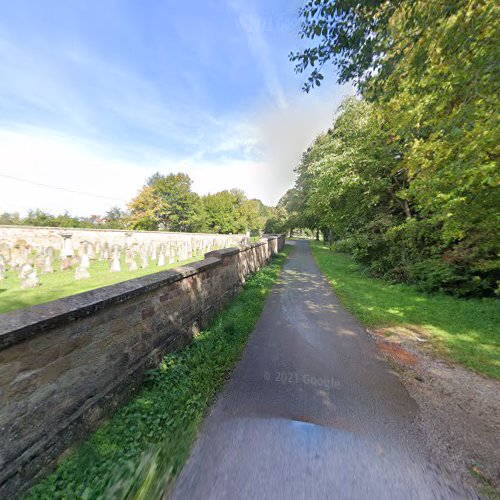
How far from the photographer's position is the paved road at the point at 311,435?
178 cm

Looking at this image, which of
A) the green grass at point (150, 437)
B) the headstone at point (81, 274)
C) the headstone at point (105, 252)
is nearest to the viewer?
the green grass at point (150, 437)

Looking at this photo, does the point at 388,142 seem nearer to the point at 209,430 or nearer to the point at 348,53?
the point at 348,53

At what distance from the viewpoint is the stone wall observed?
1.62m

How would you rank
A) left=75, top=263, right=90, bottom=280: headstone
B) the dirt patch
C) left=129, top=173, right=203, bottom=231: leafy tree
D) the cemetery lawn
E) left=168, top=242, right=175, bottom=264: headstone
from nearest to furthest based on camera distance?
the dirt patch < the cemetery lawn < left=75, top=263, right=90, bottom=280: headstone < left=168, top=242, right=175, bottom=264: headstone < left=129, top=173, right=203, bottom=231: leafy tree

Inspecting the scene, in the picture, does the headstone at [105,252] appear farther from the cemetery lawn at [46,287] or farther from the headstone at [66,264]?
the cemetery lawn at [46,287]

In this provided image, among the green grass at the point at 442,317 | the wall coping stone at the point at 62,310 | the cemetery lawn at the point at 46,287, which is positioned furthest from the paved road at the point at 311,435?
the cemetery lawn at the point at 46,287

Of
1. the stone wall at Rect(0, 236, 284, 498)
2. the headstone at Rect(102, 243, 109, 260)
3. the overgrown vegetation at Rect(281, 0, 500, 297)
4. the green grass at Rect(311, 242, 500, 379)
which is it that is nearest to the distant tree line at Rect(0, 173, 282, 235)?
the headstone at Rect(102, 243, 109, 260)

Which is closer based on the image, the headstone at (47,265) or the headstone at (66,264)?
the headstone at (47,265)

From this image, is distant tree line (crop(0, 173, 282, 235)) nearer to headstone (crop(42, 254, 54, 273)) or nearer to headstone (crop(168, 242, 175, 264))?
headstone (crop(168, 242, 175, 264))

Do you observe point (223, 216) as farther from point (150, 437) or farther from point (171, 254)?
point (150, 437)

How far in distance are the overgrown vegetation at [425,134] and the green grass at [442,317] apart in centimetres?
76

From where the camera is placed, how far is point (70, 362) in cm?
204

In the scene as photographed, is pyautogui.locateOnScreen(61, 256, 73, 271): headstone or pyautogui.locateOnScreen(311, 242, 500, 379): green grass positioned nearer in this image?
pyautogui.locateOnScreen(311, 242, 500, 379): green grass

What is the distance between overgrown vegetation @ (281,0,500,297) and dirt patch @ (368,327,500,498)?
10.6 feet
